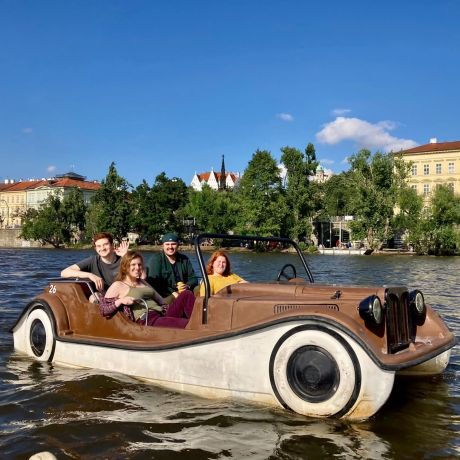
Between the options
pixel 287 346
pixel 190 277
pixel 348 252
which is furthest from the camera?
pixel 348 252

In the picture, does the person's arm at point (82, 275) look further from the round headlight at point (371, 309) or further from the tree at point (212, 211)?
the tree at point (212, 211)

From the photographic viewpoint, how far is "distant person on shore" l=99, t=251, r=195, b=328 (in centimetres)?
619

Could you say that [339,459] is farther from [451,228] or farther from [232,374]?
[451,228]

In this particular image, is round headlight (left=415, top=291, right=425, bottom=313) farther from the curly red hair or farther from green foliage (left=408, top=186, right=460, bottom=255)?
green foliage (left=408, top=186, right=460, bottom=255)

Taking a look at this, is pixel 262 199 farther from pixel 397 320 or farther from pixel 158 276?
pixel 397 320

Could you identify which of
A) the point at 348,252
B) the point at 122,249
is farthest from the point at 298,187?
the point at 122,249

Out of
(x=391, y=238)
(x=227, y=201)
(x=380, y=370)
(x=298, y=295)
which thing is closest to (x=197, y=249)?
(x=298, y=295)

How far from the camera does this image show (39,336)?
7168mm

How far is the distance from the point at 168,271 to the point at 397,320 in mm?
3211

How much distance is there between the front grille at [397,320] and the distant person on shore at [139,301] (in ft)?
6.83

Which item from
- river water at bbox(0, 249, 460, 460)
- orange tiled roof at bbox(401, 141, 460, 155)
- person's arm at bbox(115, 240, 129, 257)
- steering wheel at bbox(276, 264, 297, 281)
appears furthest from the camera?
orange tiled roof at bbox(401, 141, 460, 155)

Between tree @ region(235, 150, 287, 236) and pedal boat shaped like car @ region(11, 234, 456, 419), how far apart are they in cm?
6371

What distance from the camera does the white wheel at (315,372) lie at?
15.3 ft

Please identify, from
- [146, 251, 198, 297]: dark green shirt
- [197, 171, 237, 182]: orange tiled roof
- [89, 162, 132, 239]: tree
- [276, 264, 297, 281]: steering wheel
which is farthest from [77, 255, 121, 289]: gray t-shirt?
[197, 171, 237, 182]: orange tiled roof
